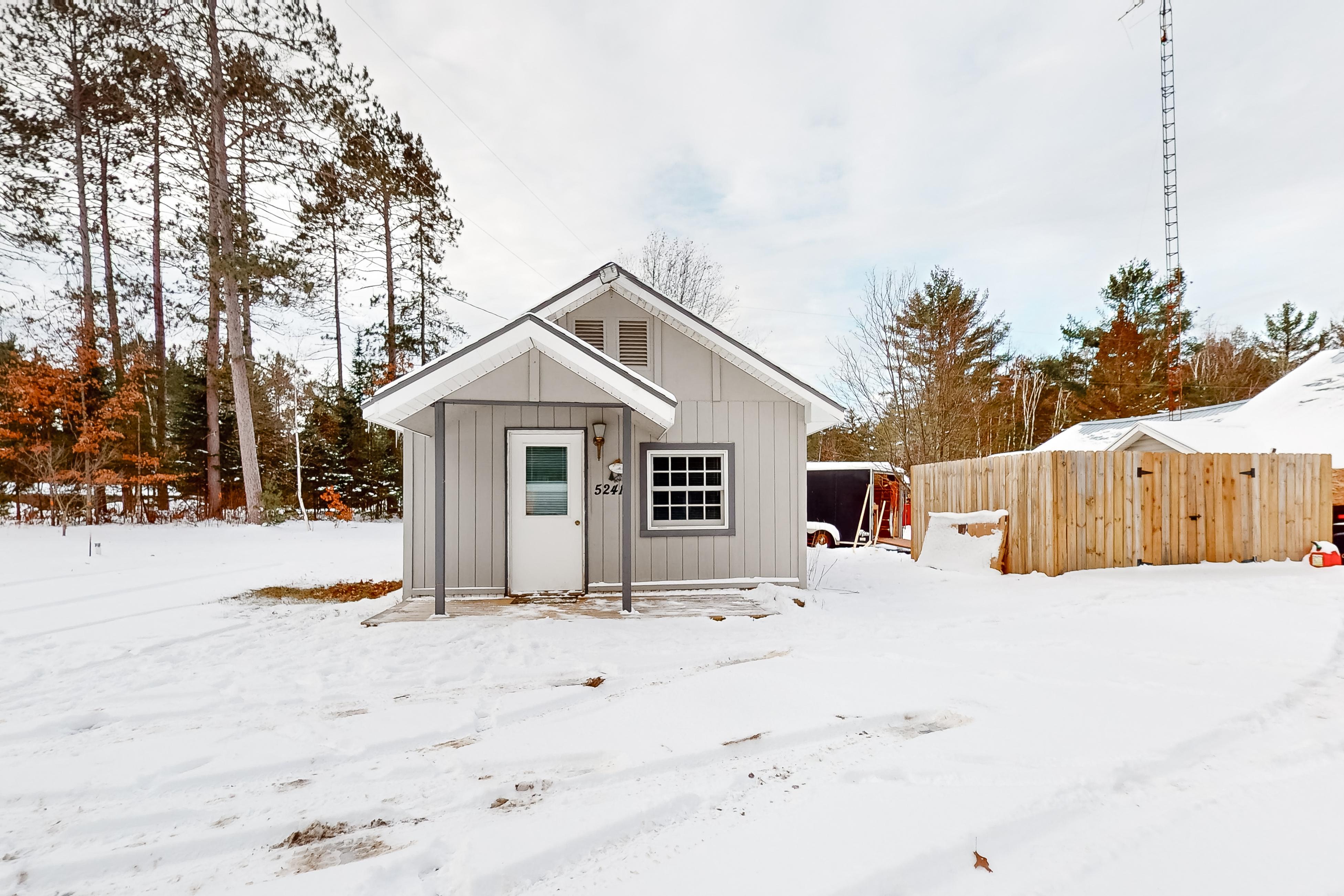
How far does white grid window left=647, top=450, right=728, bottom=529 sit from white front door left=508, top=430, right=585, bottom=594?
973mm

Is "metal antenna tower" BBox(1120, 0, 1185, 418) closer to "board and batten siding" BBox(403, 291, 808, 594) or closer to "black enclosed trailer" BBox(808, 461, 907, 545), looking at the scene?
"black enclosed trailer" BBox(808, 461, 907, 545)

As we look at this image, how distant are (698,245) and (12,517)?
67.5 ft

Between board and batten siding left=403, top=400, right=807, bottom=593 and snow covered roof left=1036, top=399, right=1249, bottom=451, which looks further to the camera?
snow covered roof left=1036, top=399, right=1249, bottom=451

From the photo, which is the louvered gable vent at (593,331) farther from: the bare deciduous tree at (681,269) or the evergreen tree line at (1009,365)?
the bare deciduous tree at (681,269)

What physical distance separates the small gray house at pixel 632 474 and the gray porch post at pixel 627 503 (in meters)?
0.12

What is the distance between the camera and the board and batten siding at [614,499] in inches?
283

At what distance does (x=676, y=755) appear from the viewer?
3.08 metres

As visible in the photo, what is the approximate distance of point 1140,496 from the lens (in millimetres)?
8562

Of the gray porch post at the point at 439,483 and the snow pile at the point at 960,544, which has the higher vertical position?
the gray porch post at the point at 439,483

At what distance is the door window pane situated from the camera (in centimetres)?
731

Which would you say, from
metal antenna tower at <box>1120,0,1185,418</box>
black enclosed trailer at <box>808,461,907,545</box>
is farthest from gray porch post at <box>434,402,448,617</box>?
metal antenna tower at <box>1120,0,1185,418</box>

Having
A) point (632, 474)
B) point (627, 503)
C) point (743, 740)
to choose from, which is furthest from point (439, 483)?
point (743, 740)

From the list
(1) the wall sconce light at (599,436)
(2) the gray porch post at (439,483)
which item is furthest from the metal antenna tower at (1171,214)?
(2) the gray porch post at (439,483)

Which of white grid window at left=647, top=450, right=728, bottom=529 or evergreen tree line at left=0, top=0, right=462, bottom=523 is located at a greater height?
evergreen tree line at left=0, top=0, right=462, bottom=523
